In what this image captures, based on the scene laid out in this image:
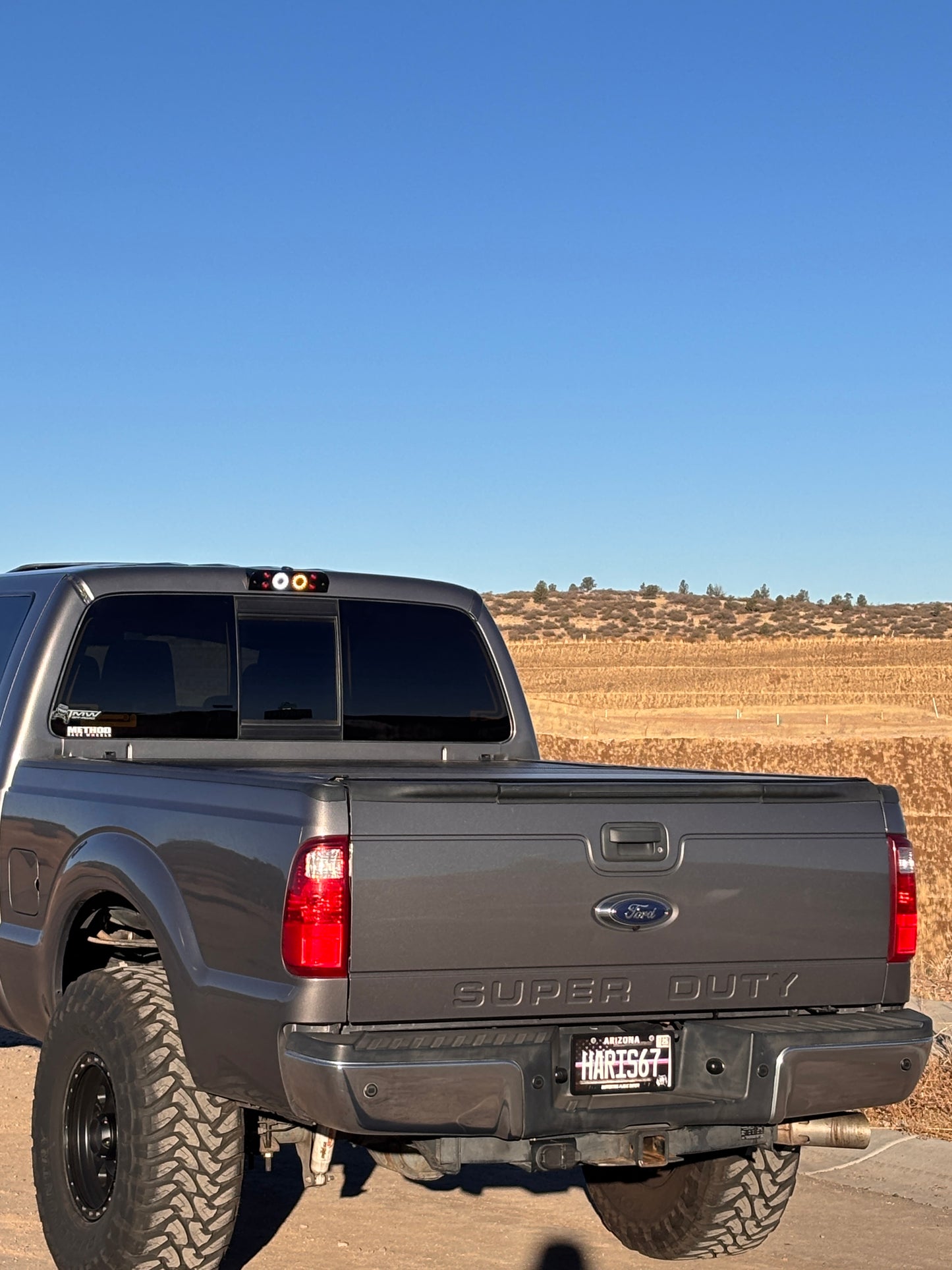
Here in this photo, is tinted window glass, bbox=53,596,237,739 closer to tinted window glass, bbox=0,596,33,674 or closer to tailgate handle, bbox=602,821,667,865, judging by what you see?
tinted window glass, bbox=0,596,33,674

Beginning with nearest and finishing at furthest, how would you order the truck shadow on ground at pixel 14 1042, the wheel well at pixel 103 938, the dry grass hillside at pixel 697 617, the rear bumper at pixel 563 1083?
the rear bumper at pixel 563 1083 → the wheel well at pixel 103 938 → the truck shadow on ground at pixel 14 1042 → the dry grass hillside at pixel 697 617

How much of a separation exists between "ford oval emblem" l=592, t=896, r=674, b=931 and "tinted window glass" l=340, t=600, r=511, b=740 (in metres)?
2.14

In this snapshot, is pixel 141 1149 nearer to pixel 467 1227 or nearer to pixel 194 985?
pixel 194 985

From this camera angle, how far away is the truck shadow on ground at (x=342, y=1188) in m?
5.67

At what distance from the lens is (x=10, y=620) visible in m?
6.41

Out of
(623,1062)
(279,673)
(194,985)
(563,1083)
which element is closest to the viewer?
(563,1083)

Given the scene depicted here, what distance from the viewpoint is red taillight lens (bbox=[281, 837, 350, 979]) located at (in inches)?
167

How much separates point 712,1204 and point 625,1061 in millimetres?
Result: 1288

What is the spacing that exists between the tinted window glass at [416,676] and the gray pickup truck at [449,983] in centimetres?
78

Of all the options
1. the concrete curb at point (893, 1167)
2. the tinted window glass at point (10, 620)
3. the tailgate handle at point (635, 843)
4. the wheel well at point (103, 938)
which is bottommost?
the concrete curb at point (893, 1167)

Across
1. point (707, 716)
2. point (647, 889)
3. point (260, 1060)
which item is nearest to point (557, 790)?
point (647, 889)

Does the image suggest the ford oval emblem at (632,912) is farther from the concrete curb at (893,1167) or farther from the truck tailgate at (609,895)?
the concrete curb at (893,1167)

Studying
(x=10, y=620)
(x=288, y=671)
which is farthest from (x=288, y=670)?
(x=10, y=620)

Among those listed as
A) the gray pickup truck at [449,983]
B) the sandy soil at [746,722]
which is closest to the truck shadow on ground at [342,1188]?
the gray pickup truck at [449,983]
